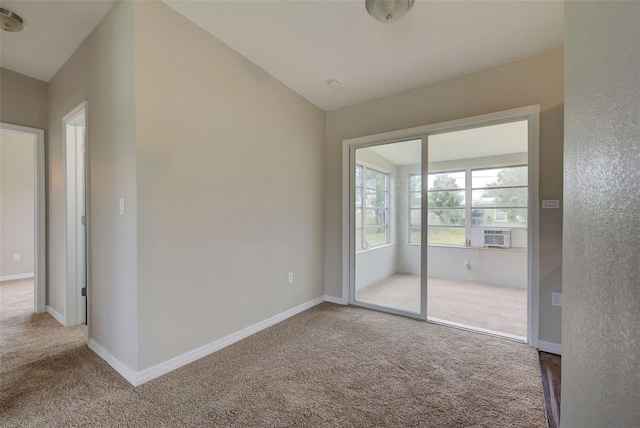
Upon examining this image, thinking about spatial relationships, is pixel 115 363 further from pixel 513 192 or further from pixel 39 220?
pixel 513 192

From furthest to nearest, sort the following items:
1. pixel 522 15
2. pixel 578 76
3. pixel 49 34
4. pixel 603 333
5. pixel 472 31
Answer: pixel 49 34
pixel 472 31
pixel 522 15
pixel 578 76
pixel 603 333

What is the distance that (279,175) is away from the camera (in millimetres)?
3078

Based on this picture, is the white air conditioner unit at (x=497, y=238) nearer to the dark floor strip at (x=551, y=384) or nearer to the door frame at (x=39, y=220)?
the dark floor strip at (x=551, y=384)

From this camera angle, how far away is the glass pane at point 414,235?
3211 mm

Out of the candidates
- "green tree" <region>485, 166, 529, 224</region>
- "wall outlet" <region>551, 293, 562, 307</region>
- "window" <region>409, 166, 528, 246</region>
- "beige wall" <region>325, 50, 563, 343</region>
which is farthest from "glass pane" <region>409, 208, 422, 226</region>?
"green tree" <region>485, 166, 529, 224</region>

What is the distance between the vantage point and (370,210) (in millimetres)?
3764

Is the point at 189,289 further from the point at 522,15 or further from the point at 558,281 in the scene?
the point at 522,15

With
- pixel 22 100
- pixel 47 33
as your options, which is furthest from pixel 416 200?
pixel 22 100

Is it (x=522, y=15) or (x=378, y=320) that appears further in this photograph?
(x=378, y=320)

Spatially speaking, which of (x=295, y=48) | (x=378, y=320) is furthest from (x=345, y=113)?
(x=378, y=320)

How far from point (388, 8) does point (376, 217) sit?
237 centimetres

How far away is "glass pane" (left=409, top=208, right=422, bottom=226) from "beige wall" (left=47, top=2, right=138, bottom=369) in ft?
8.95

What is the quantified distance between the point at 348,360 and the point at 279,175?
76.2 inches

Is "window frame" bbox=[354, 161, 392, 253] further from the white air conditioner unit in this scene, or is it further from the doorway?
the doorway
